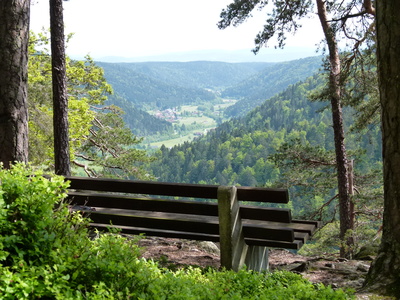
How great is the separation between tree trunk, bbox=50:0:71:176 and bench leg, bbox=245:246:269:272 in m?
4.94

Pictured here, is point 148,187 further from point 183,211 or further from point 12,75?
point 12,75

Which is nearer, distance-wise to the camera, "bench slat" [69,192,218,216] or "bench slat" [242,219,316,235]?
"bench slat" [69,192,218,216]

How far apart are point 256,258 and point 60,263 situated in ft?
8.49

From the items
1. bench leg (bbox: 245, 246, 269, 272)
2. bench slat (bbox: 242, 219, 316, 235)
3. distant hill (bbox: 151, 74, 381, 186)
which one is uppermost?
bench slat (bbox: 242, 219, 316, 235)

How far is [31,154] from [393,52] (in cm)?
1277

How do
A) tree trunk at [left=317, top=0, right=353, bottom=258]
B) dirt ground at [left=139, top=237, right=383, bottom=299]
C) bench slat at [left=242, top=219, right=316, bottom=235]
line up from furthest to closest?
tree trunk at [left=317, top=0, right=353, bottom=258], dirt ground at [left=139, top=237, right=383, bottom=299], bench slat at [left=242, top=219, right=316, bottom=235]

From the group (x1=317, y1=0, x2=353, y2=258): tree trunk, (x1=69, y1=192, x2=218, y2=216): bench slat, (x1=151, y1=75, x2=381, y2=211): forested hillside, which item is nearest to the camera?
(x1=69, y1=192, x2=218, y2=216): bench slat

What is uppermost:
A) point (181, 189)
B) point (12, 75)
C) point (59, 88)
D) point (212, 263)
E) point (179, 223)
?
point (59, 88)

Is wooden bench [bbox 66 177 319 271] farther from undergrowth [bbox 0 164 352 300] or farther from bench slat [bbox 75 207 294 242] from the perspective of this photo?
undergrowth [bbox 0 164 352 300]

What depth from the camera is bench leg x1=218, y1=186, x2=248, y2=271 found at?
3617 mm

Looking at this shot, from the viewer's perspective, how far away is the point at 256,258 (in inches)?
177

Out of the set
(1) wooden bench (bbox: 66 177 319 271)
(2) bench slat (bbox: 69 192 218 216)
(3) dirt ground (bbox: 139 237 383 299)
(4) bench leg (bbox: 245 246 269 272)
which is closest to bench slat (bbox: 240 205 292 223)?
(1) wooden bench (bbox: 66 177 319 271)

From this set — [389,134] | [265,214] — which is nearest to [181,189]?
[265,214]

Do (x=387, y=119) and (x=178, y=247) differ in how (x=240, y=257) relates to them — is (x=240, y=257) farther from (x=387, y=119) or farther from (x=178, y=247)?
(x=178, y=247)
